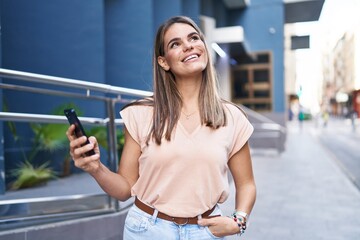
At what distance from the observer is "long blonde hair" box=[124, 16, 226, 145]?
4.95 feet

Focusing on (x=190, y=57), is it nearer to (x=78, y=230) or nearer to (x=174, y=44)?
(x=174, y=44)

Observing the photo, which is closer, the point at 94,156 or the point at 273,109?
the point at 94,156

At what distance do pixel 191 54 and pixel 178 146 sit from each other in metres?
0.42

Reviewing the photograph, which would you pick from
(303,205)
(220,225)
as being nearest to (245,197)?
(220,225)

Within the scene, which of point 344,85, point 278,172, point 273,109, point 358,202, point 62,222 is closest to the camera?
point 62,222

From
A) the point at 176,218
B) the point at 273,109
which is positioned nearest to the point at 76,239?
the point at 176,218

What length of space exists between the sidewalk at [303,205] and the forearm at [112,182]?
8.91 feet

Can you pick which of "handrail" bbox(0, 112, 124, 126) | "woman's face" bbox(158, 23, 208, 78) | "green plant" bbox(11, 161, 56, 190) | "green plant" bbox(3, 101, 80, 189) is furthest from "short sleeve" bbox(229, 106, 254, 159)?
"green plant" bbox(3, 101, 80, 189)

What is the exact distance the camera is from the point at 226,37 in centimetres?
1466

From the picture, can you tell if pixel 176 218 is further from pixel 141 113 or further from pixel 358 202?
pixel 358 202

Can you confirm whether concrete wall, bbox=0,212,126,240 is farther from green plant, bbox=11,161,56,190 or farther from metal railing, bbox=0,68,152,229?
green plant, bbox=11,161,56,190

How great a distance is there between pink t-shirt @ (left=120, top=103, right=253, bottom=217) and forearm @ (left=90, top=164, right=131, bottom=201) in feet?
0.27

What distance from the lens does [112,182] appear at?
152 cm

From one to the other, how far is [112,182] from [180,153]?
329 mm
